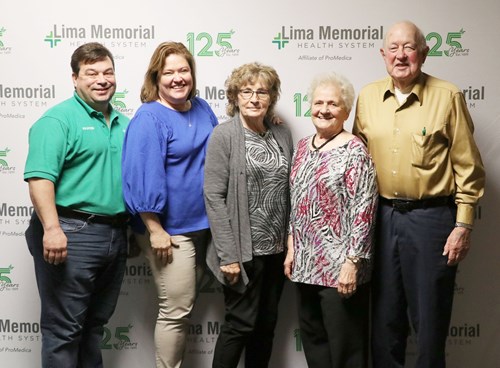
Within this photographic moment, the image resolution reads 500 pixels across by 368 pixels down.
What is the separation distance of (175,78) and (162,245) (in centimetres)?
63

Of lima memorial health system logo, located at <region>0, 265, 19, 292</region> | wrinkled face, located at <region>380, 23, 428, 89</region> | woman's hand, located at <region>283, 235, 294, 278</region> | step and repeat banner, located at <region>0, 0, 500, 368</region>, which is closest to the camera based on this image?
wrinkled face, located at <region>380, 23, 428, 89</region>

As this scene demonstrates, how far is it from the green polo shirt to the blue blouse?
6 centimetres

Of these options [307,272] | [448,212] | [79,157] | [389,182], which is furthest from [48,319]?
[448,212]

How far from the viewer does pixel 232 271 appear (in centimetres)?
215

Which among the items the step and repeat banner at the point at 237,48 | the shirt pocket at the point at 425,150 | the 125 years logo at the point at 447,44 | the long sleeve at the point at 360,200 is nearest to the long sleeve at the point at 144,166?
the step and repeat banner at the point at 237,48

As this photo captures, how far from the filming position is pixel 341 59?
8.58 feet

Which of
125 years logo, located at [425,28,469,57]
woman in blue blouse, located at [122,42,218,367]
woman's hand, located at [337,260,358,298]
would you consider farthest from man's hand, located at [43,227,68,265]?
125 years logo, located at [425,28,469,57]

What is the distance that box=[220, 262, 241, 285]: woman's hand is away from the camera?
7.05 feet

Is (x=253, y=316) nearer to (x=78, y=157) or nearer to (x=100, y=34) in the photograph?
(x=78, y=157)

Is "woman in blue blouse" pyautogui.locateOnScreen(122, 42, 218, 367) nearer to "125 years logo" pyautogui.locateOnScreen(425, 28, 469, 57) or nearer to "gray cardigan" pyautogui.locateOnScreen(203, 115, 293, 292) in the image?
"gray cardigan" pyautogui.locateOnScreen(203, 115, 293, 292)

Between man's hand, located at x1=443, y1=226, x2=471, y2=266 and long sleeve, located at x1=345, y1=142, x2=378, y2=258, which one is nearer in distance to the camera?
long sleeve, located at x1=345, y1=142, x2=378, y2=258

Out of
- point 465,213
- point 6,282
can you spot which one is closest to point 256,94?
point 465,213

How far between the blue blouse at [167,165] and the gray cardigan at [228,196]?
0.09 meters

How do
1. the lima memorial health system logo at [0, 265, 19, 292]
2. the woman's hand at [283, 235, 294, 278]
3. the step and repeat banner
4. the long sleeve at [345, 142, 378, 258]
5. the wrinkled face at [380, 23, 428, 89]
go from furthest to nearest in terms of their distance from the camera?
the lima memorial health system logo at [0, 265, 19, 292] < the step and repeat banner < the woman's hand at [283, 235, 294, 278] < the wrinkled face at [380, 23, 428, 89] < the long sleeve at [345, 142, 378, 258]
